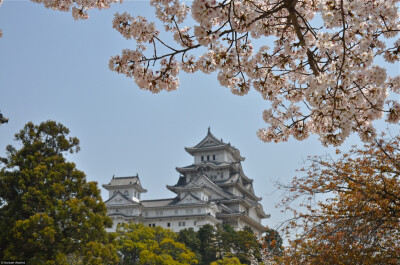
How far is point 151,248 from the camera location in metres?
25.7

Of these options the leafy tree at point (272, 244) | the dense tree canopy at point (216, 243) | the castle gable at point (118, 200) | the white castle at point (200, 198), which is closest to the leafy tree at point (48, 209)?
the leafy tree at point (272, 244)

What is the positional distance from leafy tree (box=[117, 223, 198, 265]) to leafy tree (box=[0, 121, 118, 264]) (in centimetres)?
952

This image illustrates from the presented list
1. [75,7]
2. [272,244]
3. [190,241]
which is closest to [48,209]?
[272,244]

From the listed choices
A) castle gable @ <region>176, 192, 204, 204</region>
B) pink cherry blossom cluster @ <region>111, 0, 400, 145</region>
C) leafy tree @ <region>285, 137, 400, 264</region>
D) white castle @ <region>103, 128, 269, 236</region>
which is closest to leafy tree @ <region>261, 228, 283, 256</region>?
leafy tree @ <region>285, 137, 400, 264</region>

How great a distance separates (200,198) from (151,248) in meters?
18.8

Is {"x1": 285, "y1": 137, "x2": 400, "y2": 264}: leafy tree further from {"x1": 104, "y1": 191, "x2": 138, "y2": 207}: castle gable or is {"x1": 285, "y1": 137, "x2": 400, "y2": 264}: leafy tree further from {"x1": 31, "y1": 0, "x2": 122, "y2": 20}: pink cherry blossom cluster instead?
{"x1": 104, "y1": 191, "x2": 138, "y2": 207}: castle gable

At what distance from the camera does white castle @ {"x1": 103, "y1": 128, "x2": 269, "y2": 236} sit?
141 feet

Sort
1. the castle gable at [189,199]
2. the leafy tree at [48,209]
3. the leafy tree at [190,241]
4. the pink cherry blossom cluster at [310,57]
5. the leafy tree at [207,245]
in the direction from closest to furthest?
the pink cherry blossom cluster at [310,57] < the leafy tree at [48,209] < the leafy tree at [207,245] < the leafy tree at [190,241] < the castle gable at [189,199]

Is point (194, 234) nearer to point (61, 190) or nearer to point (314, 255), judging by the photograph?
point (61, 190)

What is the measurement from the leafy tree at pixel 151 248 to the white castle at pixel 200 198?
1265 centimetres

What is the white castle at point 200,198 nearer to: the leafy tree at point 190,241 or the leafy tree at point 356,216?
the leafy tree at point 190,241

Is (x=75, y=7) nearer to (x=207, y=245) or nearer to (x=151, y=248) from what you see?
(x=151, y=248)

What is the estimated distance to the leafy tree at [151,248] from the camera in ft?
80.9

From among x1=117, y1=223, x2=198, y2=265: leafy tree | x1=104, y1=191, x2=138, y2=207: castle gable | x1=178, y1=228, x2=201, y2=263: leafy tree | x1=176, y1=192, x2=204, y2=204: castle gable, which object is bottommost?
x1=117, y1=223, x2=198, y2=265: leafy tree
